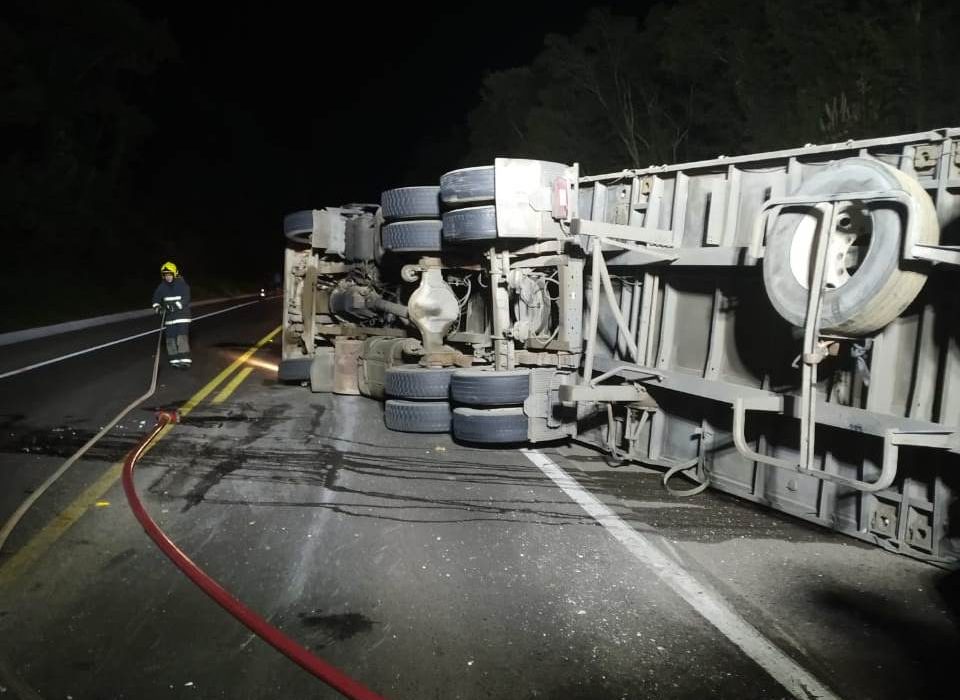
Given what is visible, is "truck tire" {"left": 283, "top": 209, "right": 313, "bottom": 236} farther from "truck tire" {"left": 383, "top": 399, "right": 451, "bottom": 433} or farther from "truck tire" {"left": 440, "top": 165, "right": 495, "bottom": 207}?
"truck tire" {"left": 383, "top": 399, "right": 451, "bottom": 433}

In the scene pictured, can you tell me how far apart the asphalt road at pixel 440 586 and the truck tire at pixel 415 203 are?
104 inches

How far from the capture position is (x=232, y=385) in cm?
949

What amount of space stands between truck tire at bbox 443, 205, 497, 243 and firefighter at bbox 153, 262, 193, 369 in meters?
6.17

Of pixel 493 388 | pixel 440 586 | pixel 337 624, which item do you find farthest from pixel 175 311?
pixel 337 624

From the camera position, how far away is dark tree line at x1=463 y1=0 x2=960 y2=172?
14078 mm

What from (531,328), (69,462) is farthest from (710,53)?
(69,462)

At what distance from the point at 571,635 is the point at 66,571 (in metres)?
2.76

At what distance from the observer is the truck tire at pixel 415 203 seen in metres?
7.16

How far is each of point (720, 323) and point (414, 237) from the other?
3.49m

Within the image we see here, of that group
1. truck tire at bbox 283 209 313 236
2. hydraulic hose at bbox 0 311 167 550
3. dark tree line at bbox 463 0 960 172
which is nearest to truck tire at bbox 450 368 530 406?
hydraulic hose at bbox 0 311 167 550

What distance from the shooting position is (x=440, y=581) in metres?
3.68

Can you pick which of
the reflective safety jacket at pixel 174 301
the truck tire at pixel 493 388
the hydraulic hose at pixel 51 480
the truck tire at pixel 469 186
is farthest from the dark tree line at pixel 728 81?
the hydraulic hose at pixel 51 480

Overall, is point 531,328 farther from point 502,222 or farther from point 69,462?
point 69,462

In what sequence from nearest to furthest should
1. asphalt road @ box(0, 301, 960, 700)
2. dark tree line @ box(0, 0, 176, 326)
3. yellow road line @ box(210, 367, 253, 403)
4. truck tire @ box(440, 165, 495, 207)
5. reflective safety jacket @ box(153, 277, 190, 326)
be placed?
asphalt road @ box(0, 301, 960, 700), truck tire @ box(440, 165, 495, 207), yellow road line @ box(210, 367, 253, 403), reflective safety jacket @ box(153, 277, 190, 326), dark tree line @ box(0, 0, 176, 326)
